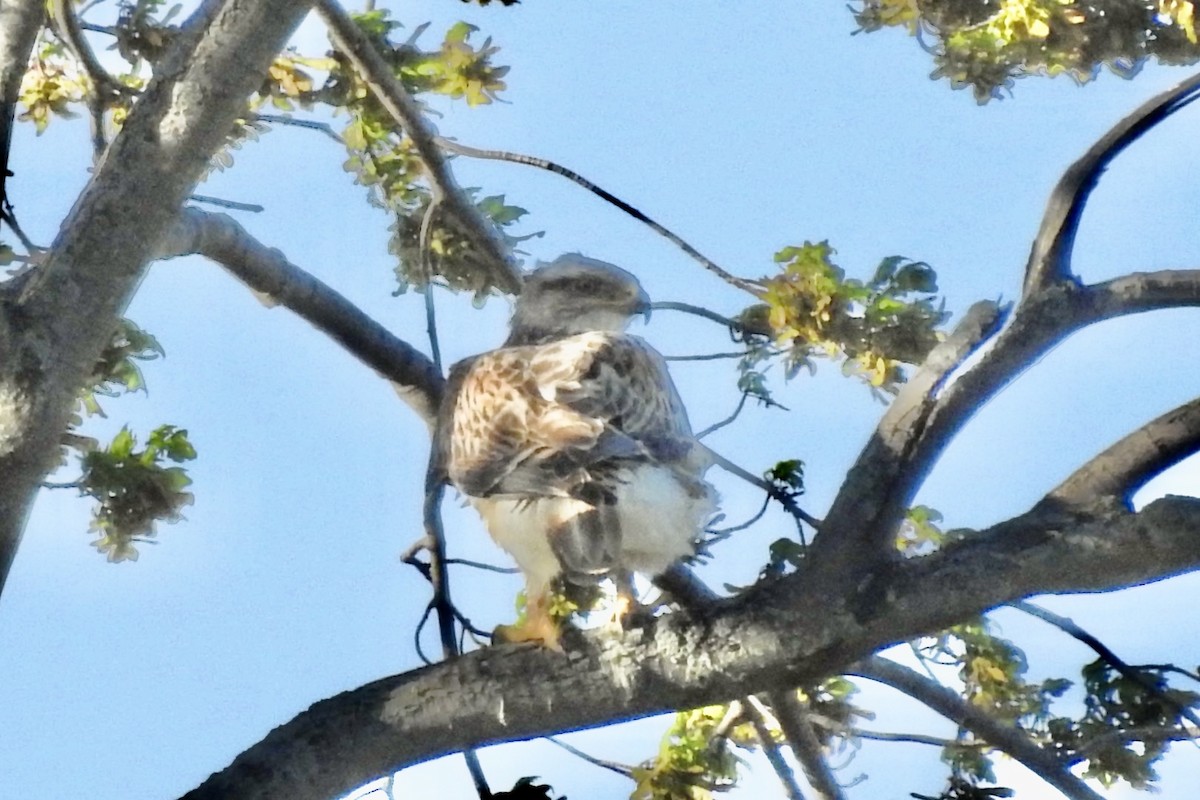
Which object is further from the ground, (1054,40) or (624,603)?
(1054,40)

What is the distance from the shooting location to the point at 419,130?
454cm

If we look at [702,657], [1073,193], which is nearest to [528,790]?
[702,657]

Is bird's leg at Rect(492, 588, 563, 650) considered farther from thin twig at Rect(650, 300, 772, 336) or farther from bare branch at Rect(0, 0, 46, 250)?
bare branch at Rect(0, 0, 46, 250)

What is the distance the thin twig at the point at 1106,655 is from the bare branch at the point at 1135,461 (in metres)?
0.35

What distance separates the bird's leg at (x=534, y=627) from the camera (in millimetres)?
3611

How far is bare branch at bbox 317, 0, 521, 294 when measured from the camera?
14.5 feet

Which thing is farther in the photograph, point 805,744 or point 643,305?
point 643,305

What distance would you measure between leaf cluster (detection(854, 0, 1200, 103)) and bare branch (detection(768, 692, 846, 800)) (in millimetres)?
1899

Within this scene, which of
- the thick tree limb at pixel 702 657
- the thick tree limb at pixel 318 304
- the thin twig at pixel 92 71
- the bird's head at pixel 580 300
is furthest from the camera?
the bird's head at pixel 580 300

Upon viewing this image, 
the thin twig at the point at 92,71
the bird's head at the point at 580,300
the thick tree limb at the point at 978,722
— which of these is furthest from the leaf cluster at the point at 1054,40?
the thin twig at the point at 92,71

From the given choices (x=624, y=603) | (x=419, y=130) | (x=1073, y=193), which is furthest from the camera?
(x=419, y=130)

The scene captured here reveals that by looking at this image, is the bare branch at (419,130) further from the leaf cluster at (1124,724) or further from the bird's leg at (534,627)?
the leaf cluster at (1124,724)

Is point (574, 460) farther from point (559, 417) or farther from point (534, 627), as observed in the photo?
point (534, 627)

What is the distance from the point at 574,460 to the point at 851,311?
823 millimetres
